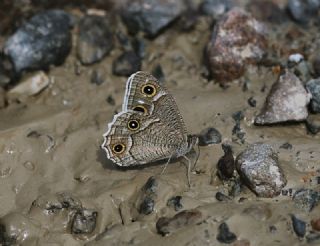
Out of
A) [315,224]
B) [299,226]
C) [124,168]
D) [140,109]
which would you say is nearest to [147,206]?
[124,168]

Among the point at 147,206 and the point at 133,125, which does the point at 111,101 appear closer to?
the point at 133,125

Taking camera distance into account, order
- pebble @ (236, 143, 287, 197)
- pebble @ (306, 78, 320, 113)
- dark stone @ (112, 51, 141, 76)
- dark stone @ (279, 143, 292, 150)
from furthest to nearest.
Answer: dark stone @ (112, 51, 141, 76) → pebble @ (306, 78, 320, 113) → dark stone @ (279, 143, 292, 150) → pebble @ (236, 143, 287, 197)

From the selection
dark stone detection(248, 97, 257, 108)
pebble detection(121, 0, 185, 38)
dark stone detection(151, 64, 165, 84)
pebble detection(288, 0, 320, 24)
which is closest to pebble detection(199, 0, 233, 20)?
pebble detection(121, 0, 185, 38)

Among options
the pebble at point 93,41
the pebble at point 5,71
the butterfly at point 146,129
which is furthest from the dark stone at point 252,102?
the pebble at point 5,71

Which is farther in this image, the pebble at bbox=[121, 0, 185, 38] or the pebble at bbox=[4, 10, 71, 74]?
the pebble at bbox=[121, 0, 185, 38]

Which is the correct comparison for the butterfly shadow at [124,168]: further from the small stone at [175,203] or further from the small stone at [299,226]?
the small stone at [299,226]

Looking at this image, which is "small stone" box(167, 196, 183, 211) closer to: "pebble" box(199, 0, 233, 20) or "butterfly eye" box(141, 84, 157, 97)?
"butterfly eye" box(141, 84, 157, 97)

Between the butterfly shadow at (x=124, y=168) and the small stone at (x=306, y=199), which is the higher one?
the small stone at (x=306, y=199)
